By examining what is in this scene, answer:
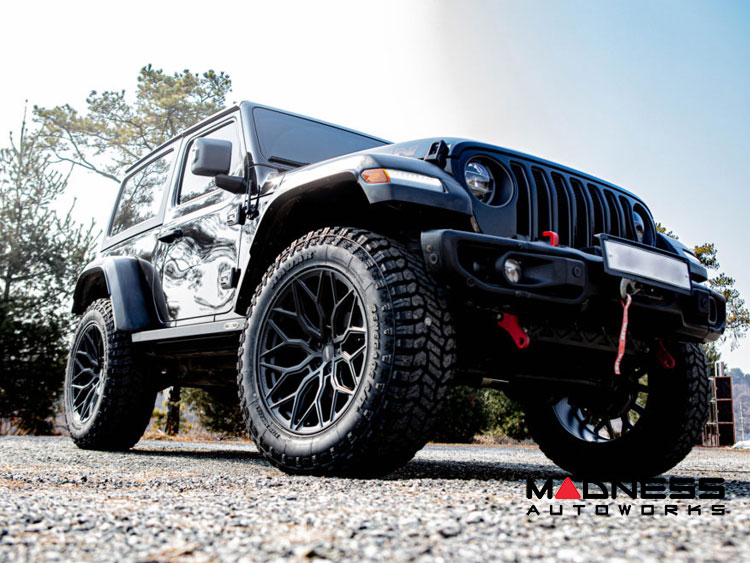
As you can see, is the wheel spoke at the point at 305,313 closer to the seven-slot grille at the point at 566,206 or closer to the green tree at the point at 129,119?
the seven-slot grille at the point at 566,206

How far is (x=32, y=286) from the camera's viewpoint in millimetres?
13820

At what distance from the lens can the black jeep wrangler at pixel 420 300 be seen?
98.3 inches

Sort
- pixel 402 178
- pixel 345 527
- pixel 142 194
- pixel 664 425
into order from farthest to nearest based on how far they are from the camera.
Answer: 1. pixel 142 194
2. pixel 664 425
3. pixel 402 178
4. pixel 345 527

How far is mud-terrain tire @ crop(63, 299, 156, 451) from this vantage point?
4609 millimetres

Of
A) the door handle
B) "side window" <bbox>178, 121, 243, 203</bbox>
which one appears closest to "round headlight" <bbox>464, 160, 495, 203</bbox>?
"side window" <bbox>178, 121, 243, 203</bbox>

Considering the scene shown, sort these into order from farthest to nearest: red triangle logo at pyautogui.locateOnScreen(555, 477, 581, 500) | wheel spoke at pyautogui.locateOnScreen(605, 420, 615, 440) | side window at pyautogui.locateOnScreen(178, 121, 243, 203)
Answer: side window at pyautogui.locateOnScreen(178, 121, 243, 203)
wheel spoke at pyautogui.locateOnScreen(605, 420, 615, 440)
red triangle logo at pyautogui.locateOnScreen(555, 477, 581, 500)

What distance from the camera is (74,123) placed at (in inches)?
777

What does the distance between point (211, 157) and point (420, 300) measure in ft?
5.75

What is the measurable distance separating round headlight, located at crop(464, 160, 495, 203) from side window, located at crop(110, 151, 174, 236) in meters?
2.82

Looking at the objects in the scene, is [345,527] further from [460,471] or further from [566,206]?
[460,471]

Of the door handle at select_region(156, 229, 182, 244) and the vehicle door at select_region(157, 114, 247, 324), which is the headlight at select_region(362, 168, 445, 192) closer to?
the vehicle door at select_region(157, 114, 247, 324)

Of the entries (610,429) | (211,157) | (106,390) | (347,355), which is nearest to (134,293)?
(106,390)

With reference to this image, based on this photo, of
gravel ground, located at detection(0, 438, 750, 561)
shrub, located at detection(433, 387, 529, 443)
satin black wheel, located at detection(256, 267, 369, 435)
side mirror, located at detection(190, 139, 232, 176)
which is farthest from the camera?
shrub, located at detection(433, 387, 529, 443)

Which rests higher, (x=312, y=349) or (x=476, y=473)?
(x=312, y=349)
